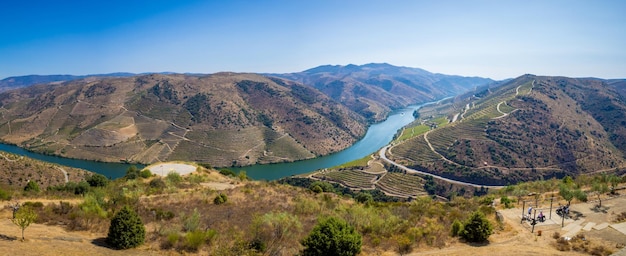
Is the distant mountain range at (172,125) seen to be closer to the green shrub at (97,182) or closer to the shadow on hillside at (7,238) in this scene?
the green shrub at (97,182)

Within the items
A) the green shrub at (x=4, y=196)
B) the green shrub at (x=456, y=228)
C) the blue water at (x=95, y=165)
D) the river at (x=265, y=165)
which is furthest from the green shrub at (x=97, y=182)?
the blue water at (x=95, y=165)

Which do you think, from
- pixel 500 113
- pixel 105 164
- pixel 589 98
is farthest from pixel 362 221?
pixel 589 98

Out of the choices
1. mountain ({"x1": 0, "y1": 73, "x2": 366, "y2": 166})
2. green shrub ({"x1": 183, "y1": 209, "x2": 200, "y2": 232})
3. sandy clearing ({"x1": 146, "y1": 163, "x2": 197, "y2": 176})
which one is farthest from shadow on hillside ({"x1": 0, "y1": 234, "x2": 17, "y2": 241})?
mountain ({"x1": 0, "y1": 73, "x2": 366, "y2": 166})

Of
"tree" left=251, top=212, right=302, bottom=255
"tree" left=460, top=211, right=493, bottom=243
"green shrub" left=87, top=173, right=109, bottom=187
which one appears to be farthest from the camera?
"green shrub" left=87, top=173, right=109, bottom=187

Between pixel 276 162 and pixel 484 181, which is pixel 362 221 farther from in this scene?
pixel 276 162

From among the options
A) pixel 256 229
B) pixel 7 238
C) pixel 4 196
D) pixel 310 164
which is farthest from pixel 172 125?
pixel 7 238

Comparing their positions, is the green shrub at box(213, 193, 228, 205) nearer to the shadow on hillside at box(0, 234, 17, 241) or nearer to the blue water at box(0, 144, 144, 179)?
the shadow on hillside at box(0, 234, 17, 241)
